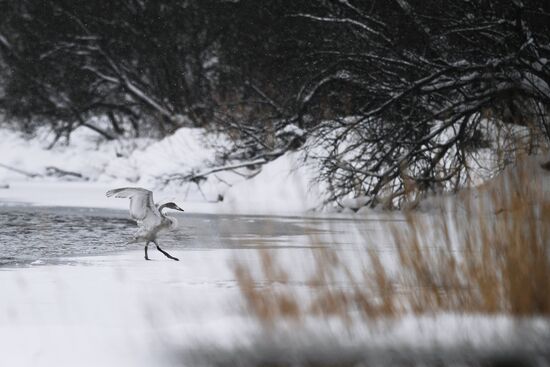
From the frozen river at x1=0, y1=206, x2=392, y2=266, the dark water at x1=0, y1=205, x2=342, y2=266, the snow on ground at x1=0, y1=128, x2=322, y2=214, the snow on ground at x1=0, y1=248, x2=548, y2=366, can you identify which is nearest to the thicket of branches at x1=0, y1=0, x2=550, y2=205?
the snow on ground at x1=0, y1=128, x2=322, y2=214

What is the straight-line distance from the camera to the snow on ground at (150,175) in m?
14.6

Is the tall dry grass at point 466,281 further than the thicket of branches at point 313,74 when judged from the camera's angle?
No

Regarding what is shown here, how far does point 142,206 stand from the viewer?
798 centimetres

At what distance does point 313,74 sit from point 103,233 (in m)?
5.22

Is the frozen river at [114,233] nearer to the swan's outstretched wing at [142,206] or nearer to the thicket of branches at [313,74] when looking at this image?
the swan's outstretched wing at [142,206]

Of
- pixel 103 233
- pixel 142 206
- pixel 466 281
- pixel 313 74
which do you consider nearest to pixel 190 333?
pixel 466 281

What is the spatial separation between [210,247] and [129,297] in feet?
9.55

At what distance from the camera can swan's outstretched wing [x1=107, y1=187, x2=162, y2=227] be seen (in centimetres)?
789

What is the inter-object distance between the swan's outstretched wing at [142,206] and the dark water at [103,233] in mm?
797

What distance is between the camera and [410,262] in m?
6.14

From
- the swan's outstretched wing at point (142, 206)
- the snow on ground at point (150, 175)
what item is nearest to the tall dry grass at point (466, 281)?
the swan's outstretched wing at point (142, 206)

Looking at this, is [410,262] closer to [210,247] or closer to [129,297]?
[129,297]

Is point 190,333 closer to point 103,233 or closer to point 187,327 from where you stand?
point 187,327

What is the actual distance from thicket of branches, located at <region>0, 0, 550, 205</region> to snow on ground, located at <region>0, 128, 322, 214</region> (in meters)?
0.48
